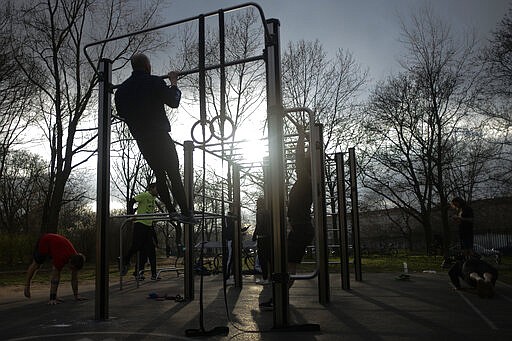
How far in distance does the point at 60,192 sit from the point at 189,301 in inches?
480

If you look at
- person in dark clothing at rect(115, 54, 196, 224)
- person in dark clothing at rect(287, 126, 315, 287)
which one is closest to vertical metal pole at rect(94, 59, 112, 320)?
person in dark clothing at rect(115, 54, 196, 224)

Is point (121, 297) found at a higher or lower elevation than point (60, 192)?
lower

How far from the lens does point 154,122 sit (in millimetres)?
4043

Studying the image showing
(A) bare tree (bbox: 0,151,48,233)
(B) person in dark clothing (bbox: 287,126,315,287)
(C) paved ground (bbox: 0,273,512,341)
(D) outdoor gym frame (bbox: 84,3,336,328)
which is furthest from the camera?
(A) bare tree (bbox: 0,151,48,233)

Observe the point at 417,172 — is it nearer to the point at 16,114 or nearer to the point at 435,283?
the point at 435,283

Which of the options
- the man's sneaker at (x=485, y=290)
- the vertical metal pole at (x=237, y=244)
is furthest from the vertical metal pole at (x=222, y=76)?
the man's sneaker at (x=485, y=290)

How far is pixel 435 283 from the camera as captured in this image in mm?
7832

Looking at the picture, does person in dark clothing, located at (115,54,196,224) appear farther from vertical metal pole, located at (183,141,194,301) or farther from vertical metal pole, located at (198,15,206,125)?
vertical metal pole, located at (183,141,194,301)

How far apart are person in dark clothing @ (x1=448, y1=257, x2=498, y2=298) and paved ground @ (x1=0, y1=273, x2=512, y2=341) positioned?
139mm

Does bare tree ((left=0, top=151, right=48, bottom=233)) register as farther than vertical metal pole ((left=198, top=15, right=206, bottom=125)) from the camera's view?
Yes

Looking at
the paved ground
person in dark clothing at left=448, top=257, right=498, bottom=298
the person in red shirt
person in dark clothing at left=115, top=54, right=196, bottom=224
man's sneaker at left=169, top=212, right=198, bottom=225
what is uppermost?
person in dark clothing at left=115, top=54, right=196, bottom=224

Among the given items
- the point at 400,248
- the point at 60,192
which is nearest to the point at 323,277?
the point at 60,192

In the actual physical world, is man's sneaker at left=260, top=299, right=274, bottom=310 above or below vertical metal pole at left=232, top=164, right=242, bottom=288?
below

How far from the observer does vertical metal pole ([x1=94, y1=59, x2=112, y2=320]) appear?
4734mm
